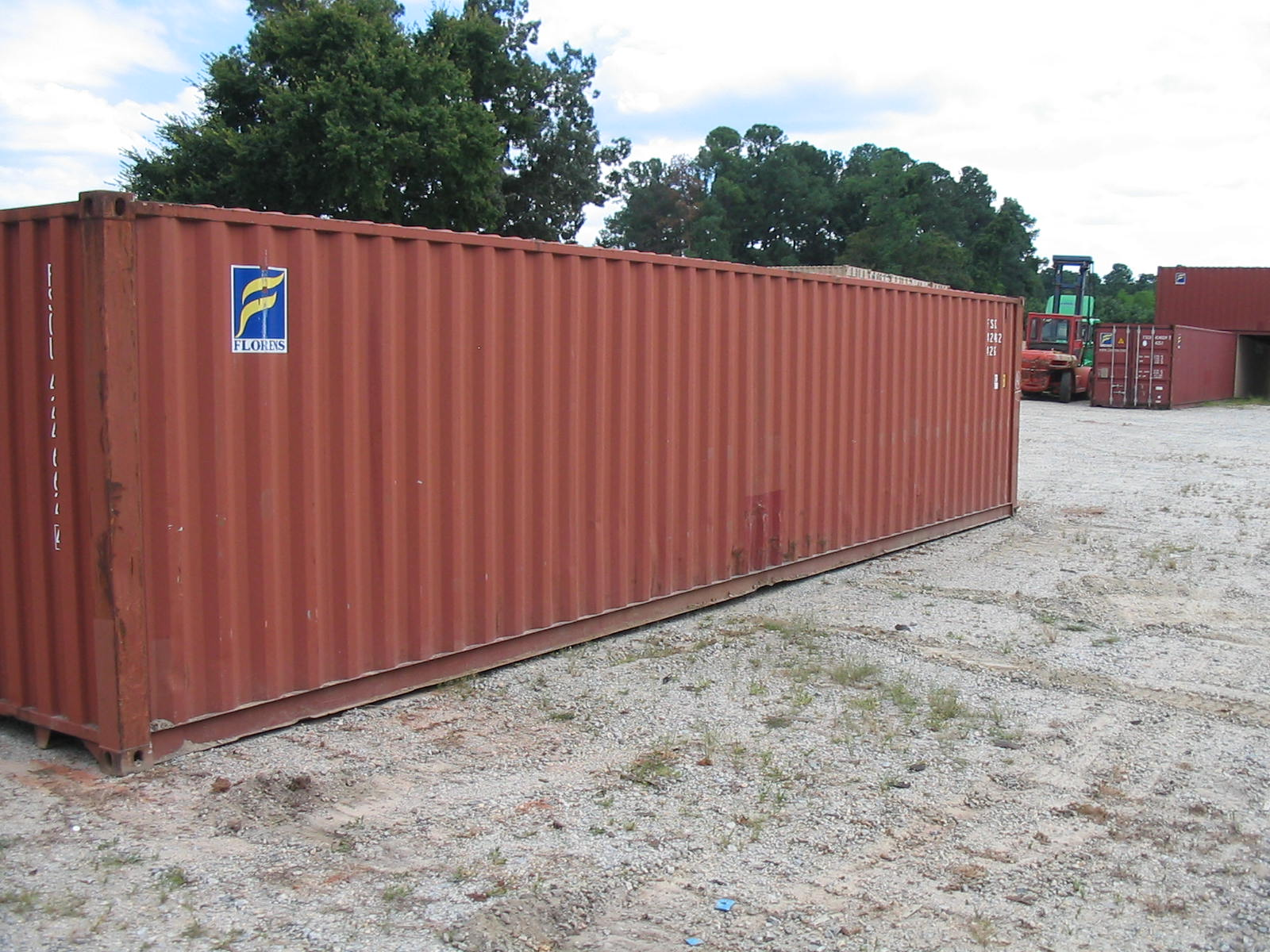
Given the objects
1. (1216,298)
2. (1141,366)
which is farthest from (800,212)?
(1141,366)

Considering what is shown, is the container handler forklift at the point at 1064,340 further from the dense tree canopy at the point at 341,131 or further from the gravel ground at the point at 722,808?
the gravel ground at the point at 722,808

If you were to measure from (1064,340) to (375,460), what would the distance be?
3399 cm

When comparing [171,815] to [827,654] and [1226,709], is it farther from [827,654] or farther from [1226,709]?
[1226,709]

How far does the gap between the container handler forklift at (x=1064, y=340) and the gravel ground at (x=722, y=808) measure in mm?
28061

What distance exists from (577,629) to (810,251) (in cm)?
6708

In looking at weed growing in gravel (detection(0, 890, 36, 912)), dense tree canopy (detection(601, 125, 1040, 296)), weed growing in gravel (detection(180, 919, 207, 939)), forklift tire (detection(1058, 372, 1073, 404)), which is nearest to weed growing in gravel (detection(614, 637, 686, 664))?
weed growing in gravel (detection(180, 919, 207, 939))

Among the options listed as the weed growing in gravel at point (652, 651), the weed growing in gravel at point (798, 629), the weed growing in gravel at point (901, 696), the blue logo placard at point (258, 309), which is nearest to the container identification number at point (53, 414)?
the blue logo placard at point (258, 309)

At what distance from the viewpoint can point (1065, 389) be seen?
34.3m

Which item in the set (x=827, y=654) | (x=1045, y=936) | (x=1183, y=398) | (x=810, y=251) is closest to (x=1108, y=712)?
(x=827, y=654)

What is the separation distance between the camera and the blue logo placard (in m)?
5.16

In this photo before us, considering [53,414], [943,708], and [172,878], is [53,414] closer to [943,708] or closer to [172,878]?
[172,878]

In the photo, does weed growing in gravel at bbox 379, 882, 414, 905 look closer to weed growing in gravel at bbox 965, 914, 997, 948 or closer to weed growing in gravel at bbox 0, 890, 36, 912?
weed growing in gravel at bbox 0, 890, 36, 912

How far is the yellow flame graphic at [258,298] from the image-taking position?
5.19 m

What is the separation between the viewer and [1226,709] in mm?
6129
